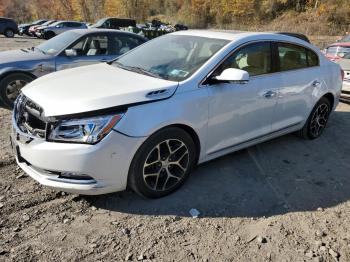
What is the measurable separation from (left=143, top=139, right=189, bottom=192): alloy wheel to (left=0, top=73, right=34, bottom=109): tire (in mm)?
4218

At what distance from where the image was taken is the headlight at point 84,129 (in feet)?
10.1

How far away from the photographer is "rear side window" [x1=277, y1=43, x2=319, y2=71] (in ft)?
15.3

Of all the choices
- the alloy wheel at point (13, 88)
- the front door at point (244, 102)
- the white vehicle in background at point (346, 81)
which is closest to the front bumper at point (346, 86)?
the white vehicle in background at point (346, 81)

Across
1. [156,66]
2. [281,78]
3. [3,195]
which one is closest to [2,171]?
[3,195]

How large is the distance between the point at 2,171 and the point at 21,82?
3008 mm

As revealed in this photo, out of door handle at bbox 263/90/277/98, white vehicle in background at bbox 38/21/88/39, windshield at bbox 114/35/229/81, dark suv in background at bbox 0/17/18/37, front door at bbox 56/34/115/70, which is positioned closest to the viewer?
windshield at bbox 114/35/229/81

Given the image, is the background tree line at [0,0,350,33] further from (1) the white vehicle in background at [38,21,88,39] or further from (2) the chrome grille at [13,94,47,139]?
(2) the chrome grille at [13,94,47,139]

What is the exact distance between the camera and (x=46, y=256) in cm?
287

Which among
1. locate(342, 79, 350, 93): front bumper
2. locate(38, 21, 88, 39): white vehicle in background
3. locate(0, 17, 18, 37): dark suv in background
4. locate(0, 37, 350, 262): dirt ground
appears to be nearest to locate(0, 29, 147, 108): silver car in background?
locate(0, 37, 350, 262): dirt ground

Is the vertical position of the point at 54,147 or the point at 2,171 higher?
the point at 54,147

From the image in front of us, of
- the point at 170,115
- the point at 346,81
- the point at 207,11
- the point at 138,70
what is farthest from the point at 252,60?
the point at 207,11

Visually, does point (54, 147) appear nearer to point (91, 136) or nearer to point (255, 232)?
point (91, 136)

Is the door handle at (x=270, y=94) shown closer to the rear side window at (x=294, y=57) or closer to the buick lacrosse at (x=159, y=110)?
the buick lacrosse at (x=159, y=110)

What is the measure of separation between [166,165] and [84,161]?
0.90m
